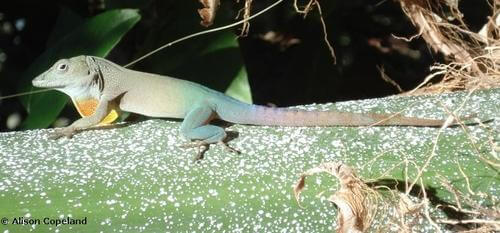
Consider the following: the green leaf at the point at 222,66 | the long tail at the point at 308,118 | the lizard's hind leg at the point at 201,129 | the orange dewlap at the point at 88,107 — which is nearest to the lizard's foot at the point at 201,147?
the lizard's hind leg at the point at 201,129

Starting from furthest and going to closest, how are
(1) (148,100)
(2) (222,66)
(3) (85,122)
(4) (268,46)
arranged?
(4) (268,46) → (2) (222,66) → (1) (148,100) → (3) (85,122)

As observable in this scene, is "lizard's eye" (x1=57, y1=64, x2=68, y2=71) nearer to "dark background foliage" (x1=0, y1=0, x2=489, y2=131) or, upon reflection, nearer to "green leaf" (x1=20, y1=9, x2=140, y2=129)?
"green leaf" (x1=20, y1=9, x2=140, y2=129)

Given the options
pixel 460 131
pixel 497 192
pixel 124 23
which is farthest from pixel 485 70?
pixel 124 23

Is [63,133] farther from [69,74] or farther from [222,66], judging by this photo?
[222,66]

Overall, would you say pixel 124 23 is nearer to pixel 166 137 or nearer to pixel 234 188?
pixel 166 137

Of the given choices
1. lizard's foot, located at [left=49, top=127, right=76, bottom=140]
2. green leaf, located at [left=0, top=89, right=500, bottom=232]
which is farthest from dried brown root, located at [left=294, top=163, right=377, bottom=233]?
lizard's foot, located at [left=49, top=127, right=76, bottom=140]

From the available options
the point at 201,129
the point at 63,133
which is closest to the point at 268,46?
the point at 201,129

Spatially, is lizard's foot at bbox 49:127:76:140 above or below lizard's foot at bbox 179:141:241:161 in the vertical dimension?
above

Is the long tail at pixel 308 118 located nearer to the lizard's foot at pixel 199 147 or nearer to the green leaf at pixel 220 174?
the green leaf at pixel 220 174
